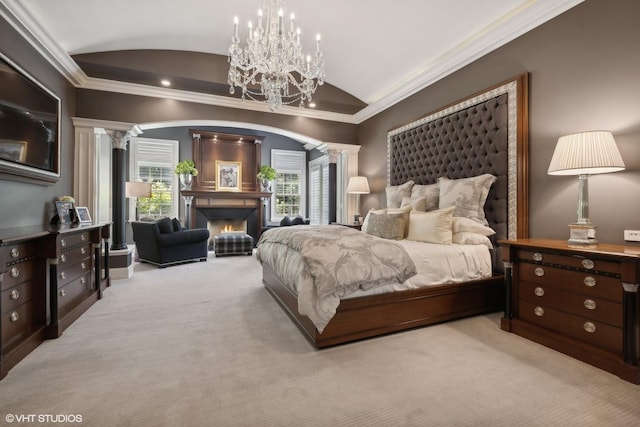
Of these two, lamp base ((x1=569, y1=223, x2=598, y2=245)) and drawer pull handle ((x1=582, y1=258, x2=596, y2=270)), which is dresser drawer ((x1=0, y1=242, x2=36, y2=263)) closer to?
drawer pull handle ((x1=582, y1=258, x2=596, y2=270))

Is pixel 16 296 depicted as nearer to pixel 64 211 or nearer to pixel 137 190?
pixel 64 211

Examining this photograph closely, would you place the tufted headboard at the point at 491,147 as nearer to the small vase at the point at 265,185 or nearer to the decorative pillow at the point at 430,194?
the decorative pillow at the point at 430,194

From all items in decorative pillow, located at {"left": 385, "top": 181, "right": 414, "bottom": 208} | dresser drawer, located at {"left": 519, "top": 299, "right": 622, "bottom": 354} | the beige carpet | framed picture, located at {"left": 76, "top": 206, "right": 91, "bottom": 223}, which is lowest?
the beige carpet

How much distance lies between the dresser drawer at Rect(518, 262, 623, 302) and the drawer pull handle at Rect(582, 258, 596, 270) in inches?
1.8

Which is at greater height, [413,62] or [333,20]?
[333,20]

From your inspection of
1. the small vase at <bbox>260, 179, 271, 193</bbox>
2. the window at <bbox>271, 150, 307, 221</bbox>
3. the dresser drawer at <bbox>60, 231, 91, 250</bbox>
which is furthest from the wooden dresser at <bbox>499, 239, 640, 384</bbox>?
the window at <bbox>271, 150, 307, 221</bbox>

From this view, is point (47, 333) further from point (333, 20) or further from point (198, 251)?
point (333, 20)

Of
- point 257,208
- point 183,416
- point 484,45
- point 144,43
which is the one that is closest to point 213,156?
point 257,208

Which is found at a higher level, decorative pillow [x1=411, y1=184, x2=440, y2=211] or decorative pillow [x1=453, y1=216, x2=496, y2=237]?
decorative pillow [x1=411, y1=184, x2=440, y2=211]

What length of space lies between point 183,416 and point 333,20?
3.96 metres

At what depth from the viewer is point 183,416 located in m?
1.36

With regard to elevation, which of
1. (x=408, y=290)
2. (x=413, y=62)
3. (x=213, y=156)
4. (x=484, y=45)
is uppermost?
(x=413, y=62)

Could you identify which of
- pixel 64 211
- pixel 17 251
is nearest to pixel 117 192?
pixel 64 211

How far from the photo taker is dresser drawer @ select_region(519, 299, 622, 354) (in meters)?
1.72
